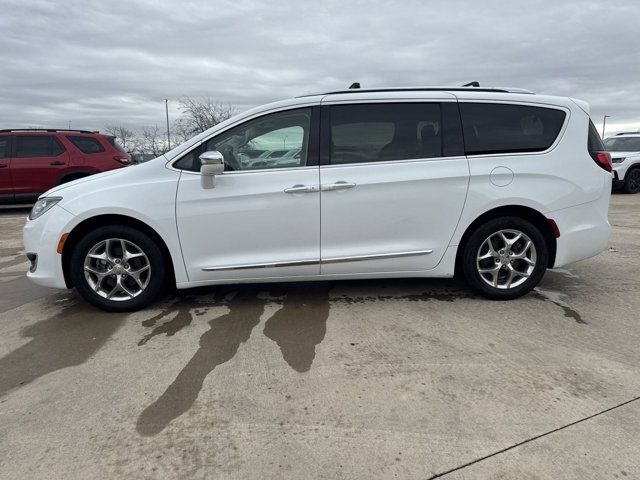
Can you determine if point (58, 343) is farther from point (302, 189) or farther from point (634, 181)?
point (634, 181)

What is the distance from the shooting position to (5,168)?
9805 mm

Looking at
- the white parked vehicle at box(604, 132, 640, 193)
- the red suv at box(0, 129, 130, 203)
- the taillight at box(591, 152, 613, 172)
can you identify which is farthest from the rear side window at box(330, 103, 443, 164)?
the white parked vehicle at box(604, 132, 640, 193)

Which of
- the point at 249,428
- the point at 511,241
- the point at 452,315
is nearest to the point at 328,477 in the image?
the point at 249,428

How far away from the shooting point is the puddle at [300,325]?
304cm

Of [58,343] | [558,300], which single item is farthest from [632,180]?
[58,343]

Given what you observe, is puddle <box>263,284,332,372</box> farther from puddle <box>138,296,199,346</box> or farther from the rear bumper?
the rear bumper

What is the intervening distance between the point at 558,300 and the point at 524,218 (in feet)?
2.67

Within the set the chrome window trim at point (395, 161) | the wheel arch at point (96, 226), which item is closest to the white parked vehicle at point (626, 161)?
the chrome window trim at point (395, 161)

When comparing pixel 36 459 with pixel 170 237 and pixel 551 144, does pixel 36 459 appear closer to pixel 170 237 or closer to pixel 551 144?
pixel 170 237

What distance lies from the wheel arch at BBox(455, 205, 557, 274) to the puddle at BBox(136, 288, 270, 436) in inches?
73.2

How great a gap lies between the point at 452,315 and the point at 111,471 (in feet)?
8.71

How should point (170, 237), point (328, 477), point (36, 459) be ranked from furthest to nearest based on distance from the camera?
point (170, 237), point (36, 459), point (328, 477)

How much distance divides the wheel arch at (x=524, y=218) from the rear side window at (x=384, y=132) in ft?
2.23

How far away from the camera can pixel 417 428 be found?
2266 millimetres
